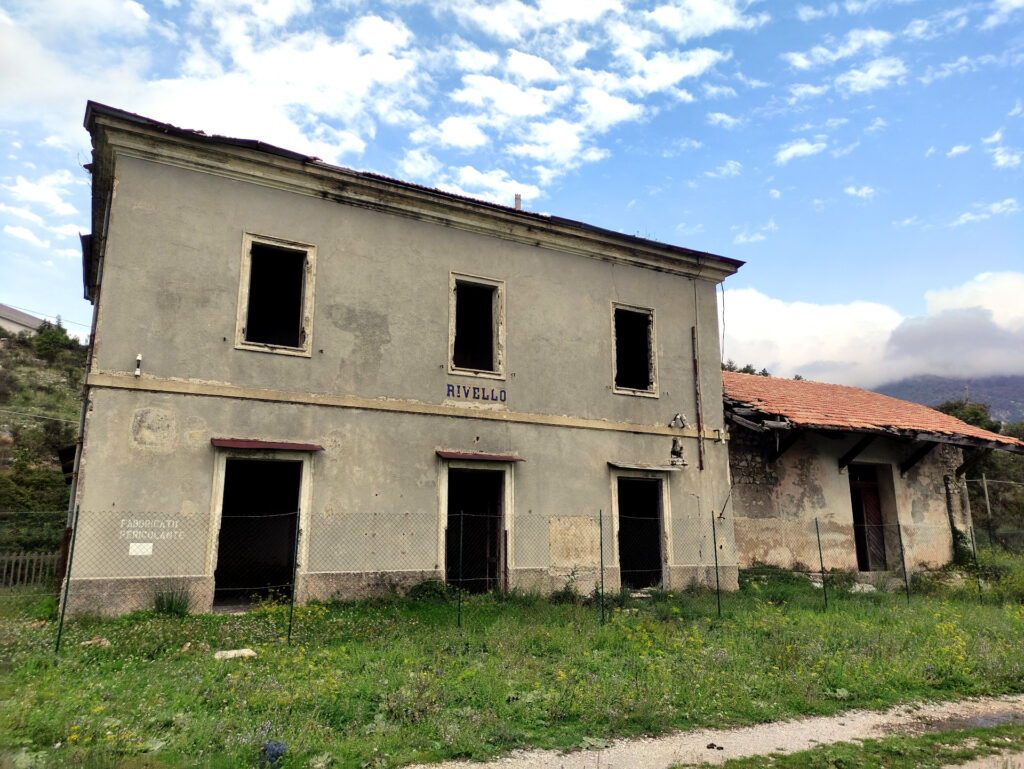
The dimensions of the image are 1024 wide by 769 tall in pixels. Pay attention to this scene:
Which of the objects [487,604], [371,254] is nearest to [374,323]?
[371,254]

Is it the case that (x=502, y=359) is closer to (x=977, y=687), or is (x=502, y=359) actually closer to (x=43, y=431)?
(x=977, y=687)

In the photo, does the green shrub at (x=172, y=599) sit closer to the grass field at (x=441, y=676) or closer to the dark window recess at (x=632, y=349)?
the grass field at (x=441, y=676)

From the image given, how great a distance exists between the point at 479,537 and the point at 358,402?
3.59 metres

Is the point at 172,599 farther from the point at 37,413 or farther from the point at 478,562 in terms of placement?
the point at 37,413

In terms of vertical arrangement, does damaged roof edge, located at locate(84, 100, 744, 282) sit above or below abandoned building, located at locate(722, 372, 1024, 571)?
above

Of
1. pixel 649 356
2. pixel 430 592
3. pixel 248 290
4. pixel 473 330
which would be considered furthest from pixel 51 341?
pixel 649 356

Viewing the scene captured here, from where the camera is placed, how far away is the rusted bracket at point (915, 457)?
635 inches

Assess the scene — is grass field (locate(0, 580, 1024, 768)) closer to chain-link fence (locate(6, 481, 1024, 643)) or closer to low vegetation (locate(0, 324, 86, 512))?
chain-link fence (locate(6, 481, 1024, 643))

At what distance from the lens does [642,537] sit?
13273 mm

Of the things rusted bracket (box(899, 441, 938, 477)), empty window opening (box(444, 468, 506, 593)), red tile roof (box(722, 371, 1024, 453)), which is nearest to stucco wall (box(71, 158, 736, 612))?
empty window opening (box(444, 468, 506, 593))

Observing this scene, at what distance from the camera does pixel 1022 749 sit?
5367mm

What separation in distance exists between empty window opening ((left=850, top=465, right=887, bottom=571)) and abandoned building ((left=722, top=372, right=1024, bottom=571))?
0.9 inches

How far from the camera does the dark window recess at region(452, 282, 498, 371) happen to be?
13.4 metres

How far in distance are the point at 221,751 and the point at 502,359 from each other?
802cm
